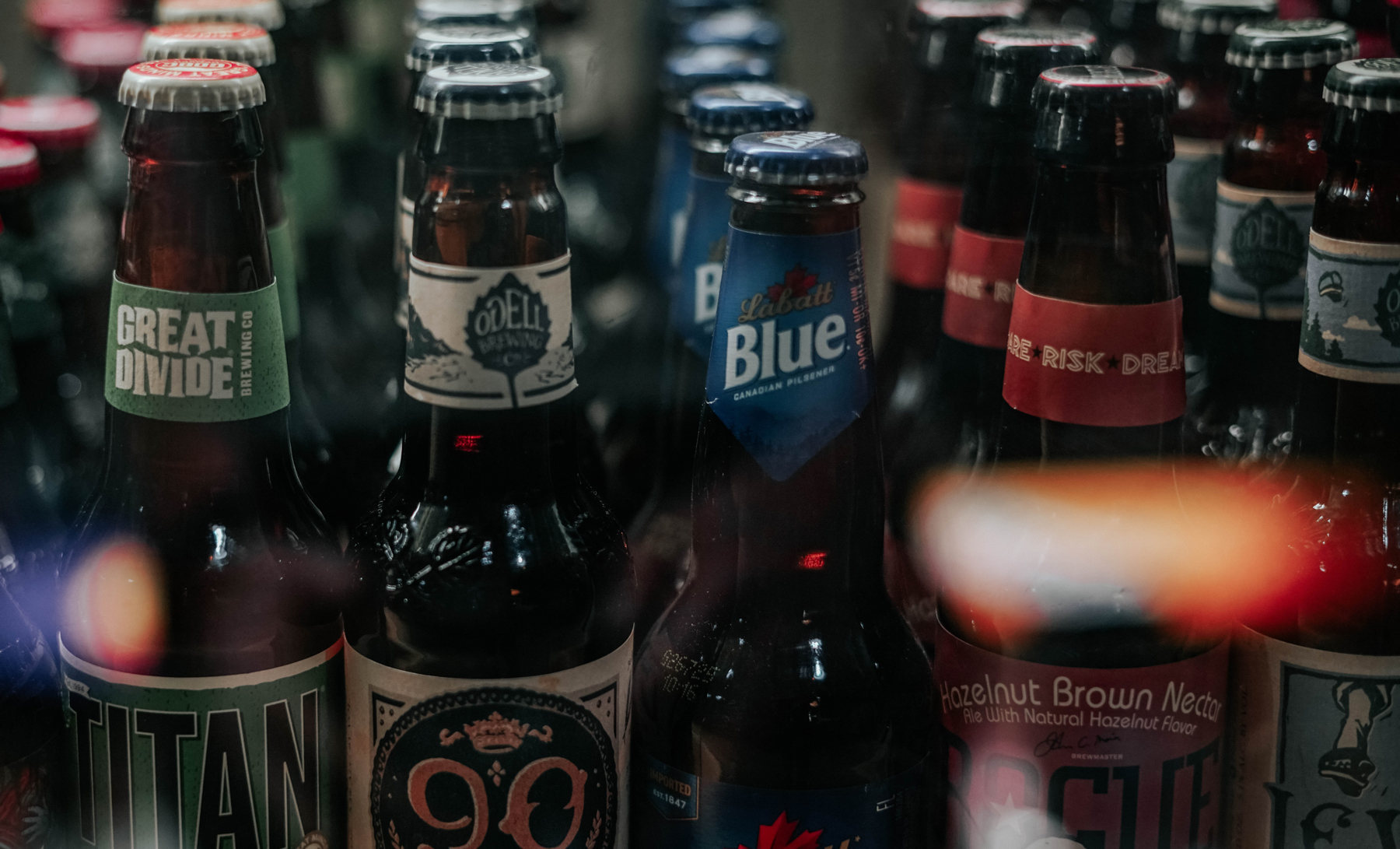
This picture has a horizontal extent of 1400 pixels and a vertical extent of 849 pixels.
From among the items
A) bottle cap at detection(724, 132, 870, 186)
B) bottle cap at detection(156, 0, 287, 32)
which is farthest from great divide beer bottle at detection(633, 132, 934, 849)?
bottle cap at detection(156, 0, 287, 32)

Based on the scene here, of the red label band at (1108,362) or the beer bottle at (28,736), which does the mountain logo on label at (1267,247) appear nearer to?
the red label band at (1108,362)

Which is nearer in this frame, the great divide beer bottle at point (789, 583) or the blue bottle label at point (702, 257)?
the great divide beer bottle at point (789, 583)

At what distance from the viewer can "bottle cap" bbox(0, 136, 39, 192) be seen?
1211mm

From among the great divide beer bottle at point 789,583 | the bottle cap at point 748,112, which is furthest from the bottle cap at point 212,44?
the great divide beer bottle at point 789,583

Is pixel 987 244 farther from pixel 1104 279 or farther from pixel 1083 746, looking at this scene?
pixel 1083 746

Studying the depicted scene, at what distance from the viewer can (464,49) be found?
3.69 feet

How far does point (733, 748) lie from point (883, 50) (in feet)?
3.87

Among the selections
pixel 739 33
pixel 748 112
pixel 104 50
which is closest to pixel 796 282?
pixel 748 112

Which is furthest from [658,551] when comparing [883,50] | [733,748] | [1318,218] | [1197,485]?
[883,50]

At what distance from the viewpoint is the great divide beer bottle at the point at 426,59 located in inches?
43.6

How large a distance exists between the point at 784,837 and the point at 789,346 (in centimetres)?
31

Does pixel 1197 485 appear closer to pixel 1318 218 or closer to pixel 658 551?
pixel 1318 218

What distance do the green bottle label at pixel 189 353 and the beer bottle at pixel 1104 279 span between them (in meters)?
0.51

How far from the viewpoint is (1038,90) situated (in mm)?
924
